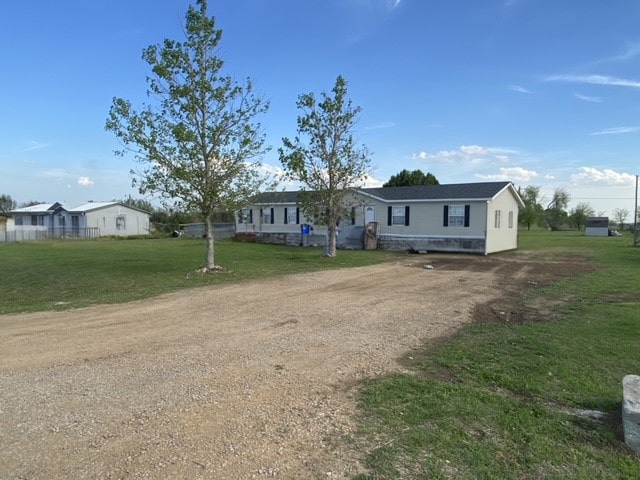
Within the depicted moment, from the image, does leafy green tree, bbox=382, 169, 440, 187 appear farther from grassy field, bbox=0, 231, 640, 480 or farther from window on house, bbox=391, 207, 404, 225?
grassy field, bbox=0, 231, 640, 480

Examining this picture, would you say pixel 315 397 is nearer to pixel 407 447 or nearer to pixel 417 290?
pixel 407 447

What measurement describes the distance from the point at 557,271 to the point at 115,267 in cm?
1519

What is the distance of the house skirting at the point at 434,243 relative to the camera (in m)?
23.7

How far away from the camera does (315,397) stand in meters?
4.18

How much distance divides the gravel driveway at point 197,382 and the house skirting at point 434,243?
15065mm

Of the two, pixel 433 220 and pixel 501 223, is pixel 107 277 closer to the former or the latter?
pixel 433 220

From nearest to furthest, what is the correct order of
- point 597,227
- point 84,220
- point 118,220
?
point 84,220 → point 118,220 → point 597,227

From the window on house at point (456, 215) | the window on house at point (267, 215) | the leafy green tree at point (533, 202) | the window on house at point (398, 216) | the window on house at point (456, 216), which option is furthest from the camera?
the leafy green tree at point (533, 202)

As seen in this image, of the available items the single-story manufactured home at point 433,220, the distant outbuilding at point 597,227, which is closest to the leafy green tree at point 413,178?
the single-story manufactured home at point 433,220

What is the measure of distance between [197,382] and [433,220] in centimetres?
2208

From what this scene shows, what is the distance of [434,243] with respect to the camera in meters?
24.9

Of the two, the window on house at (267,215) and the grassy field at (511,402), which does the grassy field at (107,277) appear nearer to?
the grassy field at (511,402)

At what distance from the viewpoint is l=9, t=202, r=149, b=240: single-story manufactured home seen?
41.5 m

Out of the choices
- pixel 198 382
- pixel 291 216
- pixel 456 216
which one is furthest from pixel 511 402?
pixel 291 216
